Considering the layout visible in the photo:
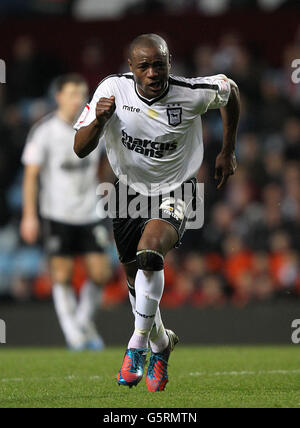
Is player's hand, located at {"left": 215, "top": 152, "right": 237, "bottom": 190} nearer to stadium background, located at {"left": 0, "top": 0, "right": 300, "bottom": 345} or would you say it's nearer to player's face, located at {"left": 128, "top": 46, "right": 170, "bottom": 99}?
player's face, located at {"left": 128, "top": 46, "right": 170, "bottom": 99}

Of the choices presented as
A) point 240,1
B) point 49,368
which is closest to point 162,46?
point 49,368

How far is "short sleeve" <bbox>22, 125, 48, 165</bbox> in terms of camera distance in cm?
966

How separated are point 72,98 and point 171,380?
4218mm

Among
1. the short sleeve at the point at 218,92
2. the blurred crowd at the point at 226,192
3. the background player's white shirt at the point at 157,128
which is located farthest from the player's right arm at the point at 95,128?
the blurred crowd at the point at 226,192

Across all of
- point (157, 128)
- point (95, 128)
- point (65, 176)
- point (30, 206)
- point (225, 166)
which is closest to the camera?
point (95, 128)

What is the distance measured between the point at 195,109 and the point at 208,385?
5.54ft

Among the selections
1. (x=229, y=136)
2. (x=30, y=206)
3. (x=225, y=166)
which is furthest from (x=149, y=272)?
(x=30, y=206)

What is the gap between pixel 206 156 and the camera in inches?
486

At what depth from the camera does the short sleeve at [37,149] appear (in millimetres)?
9656

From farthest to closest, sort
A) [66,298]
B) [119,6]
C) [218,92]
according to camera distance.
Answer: [119,6] < [66,298] < [218,92]

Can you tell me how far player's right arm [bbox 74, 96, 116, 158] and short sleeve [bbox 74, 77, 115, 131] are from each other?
7 centimetres

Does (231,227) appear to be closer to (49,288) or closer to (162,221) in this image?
(49,288)

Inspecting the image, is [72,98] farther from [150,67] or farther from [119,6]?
[119,6]

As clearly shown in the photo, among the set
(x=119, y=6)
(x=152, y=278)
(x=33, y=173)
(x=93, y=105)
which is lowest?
(x=152, y=278)
